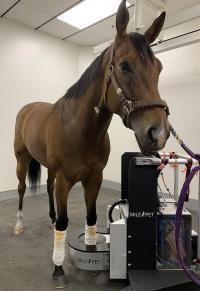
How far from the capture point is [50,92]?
3.88 m

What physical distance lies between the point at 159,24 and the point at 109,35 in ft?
9.61

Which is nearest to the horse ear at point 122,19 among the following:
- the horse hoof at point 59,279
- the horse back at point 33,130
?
the horse back at point 33,130

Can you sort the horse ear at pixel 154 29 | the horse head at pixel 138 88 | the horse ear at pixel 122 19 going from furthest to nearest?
1. the horse ear at pixel 154 29
2. the horse ear at pixel 122 19
3. the horse head at pixel 138 88

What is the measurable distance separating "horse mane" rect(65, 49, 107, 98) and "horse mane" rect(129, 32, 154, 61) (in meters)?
0.29

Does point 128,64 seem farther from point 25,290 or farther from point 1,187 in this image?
point 1,187

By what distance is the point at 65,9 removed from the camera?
2.98 m

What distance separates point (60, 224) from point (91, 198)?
25 centimetres

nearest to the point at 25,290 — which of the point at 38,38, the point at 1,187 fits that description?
the point at 1,187

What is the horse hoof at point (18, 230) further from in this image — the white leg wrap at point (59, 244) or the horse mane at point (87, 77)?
the horse mane at point (87, 77)

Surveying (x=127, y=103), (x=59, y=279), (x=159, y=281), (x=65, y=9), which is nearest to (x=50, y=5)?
(x=65, y=9)

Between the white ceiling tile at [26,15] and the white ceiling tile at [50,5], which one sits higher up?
the white ceiling tile at [26,15]

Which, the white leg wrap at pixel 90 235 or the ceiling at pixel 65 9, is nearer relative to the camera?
the white leg wrap at pixel 90 235

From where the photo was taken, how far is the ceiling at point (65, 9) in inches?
99.5

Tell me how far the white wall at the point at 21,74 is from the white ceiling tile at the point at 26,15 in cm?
11
